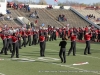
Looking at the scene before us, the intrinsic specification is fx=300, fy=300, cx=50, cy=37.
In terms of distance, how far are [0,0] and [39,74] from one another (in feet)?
118

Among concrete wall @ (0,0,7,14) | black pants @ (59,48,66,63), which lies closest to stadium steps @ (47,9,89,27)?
concrete wall @ (0,0,7,14)

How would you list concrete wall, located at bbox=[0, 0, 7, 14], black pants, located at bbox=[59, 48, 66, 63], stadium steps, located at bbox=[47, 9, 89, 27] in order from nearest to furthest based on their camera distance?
black pants, located at bbox=[59, 48, 66, 63] < concrete wall, located at bbox=[0, 0, 7, 14] < stadium steps, located at bbox=[47, 9, 89, 27]

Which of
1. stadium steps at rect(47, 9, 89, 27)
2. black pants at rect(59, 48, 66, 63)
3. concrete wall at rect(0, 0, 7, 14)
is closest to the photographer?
black pants at rect(59, 48, 66, 63)

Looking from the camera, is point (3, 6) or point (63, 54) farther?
point (3, 6)

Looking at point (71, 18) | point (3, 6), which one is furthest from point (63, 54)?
point (71, 18)

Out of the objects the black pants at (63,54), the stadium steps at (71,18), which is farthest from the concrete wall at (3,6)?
the black pants at (63,54)

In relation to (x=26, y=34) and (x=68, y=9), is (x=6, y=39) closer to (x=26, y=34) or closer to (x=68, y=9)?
(x=26, y=34)

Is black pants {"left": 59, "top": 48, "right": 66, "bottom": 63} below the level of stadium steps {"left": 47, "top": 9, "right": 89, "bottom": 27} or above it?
below

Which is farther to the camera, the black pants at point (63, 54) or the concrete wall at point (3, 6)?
the concrete wall at point (3, 6)

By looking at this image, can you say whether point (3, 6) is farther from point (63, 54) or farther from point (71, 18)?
point (63, 54)

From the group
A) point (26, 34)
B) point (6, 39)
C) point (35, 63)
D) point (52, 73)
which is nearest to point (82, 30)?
point (26, 34)

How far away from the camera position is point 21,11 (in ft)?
174

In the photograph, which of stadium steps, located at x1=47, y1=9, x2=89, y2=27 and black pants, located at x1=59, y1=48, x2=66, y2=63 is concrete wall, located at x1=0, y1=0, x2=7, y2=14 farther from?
black pants, located at x1=59, y1=48, x2=66, y2=63

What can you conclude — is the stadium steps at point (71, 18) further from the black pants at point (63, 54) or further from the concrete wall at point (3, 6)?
the black pants at point (63, 54)
